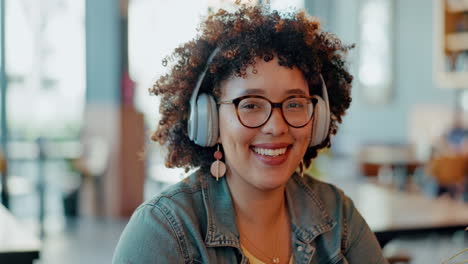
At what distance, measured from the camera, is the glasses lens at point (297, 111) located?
131 centimetres

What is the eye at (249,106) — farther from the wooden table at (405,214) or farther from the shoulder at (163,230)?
the wooden table at (405,214)

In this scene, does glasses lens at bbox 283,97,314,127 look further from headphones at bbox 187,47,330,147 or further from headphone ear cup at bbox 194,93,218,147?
headphone ear cup at bbox 194,93,218,147

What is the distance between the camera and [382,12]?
8672mm

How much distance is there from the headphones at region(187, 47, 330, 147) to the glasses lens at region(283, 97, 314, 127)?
39 millimetres

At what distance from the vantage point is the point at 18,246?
1.72 m

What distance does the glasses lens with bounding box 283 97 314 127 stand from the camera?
51.6 inches

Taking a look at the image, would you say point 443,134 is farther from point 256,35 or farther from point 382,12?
point 256,35

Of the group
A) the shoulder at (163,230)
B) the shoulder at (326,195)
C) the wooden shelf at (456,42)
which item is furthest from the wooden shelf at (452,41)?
the shoulder at (163,230)

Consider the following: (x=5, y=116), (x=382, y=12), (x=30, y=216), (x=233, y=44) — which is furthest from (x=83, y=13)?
(x=233, y=44)

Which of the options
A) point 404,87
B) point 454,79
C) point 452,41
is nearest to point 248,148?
point 454,79

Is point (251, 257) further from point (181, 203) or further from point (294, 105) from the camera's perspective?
point (294, 105)

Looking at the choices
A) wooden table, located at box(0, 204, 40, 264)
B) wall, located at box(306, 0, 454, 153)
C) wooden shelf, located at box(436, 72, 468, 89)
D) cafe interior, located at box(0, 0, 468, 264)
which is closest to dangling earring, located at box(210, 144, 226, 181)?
wooden table, located at box(0, 204, 40, 264)

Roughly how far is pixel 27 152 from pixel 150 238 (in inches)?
244

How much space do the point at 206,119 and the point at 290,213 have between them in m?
0.32
